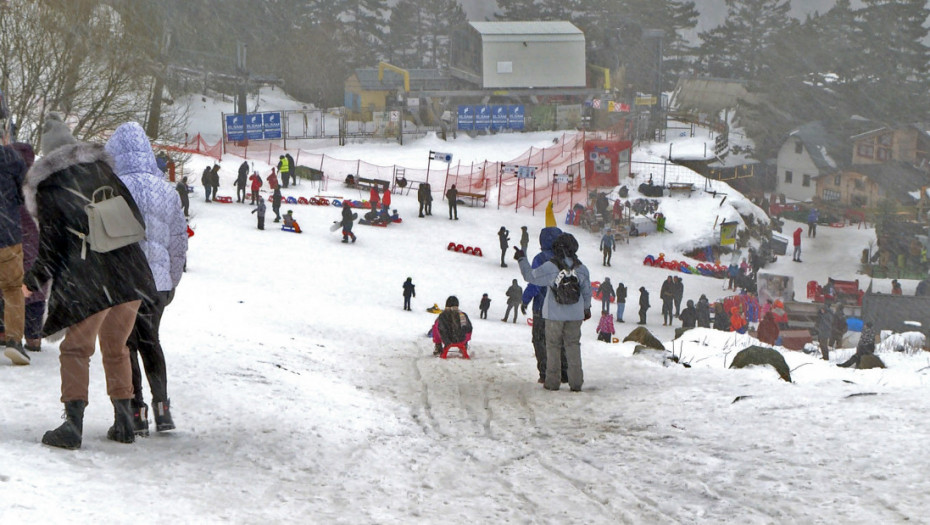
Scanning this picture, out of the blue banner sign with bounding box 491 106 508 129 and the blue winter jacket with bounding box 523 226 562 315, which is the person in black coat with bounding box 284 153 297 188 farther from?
the blue winter jacket with bounding box 523 226 562 315

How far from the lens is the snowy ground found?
17.0ft

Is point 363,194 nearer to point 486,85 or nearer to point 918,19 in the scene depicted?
point 486,85

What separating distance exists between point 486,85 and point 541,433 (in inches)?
2284

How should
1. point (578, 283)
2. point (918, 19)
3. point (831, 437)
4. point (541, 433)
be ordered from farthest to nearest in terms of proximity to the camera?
point (918, 19), point (578, 283), point (541, 433), point (831, 437)

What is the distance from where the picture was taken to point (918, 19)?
260 feet

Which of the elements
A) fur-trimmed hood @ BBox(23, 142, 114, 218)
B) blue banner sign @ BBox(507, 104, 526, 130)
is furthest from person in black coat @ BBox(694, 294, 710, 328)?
blue banner sign @ BBox(507, 104, 526, 130)

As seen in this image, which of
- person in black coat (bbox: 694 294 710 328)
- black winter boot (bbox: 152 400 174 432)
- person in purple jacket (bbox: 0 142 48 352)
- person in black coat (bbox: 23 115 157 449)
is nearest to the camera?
person in black coat (bbox: 23 115 157 449)

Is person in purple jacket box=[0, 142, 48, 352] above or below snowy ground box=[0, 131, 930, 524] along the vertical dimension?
above

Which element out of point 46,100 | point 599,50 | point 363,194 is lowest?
point 363,194

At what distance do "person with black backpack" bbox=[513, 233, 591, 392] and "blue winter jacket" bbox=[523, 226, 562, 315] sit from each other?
102 millimetres

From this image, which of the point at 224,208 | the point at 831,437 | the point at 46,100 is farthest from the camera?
the point at 224,208

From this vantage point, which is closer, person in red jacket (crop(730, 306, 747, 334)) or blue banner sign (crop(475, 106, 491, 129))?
person in red jacket (crop(730, 306, 747, 334))

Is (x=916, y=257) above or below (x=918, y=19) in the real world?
below

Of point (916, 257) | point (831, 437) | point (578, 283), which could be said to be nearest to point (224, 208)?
point (578, 283)
